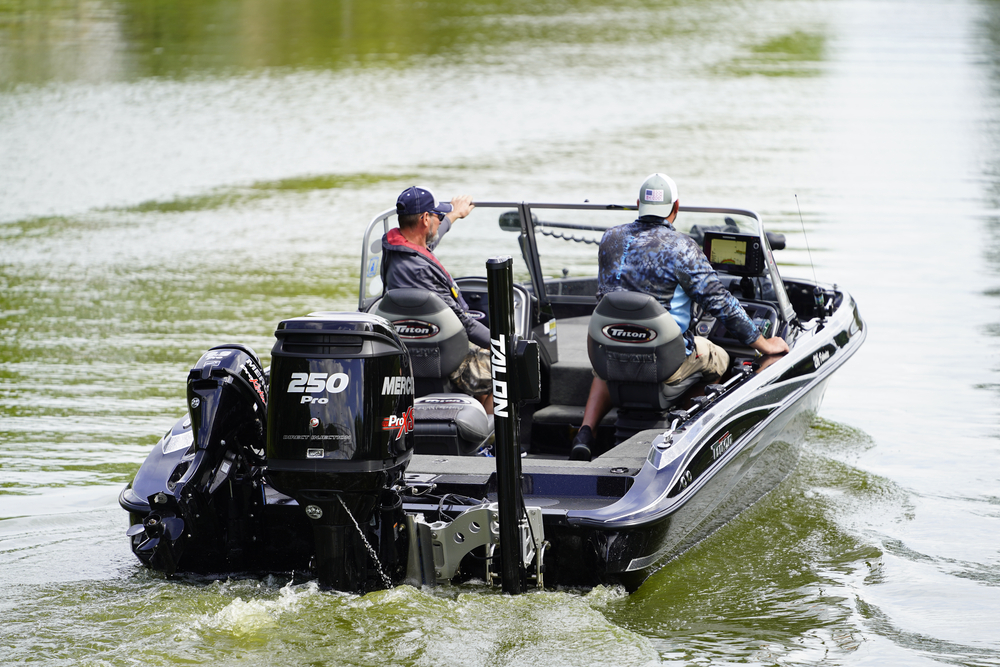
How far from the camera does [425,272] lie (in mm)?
5719

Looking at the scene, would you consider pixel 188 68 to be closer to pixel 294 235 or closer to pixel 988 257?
pixel 294 235

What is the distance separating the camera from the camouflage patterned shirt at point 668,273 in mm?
5605

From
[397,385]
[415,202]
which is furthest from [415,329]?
[397,385]

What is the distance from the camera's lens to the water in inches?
174

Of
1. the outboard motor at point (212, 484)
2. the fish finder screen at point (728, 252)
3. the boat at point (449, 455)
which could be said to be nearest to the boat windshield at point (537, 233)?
the fish finder screen at point (728, 252)

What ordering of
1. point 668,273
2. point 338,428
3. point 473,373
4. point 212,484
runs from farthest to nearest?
point 473,373
point 668,273
point 212,484
point 338,428

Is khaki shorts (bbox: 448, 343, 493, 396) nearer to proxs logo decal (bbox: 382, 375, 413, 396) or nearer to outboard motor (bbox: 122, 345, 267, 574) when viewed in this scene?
outboard motor (bbox: 122, 345, 267, 574)

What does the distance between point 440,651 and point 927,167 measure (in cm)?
1294

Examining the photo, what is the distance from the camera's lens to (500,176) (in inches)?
574

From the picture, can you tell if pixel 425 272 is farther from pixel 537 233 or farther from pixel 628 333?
pixel 537 233

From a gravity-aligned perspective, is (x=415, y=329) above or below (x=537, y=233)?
below

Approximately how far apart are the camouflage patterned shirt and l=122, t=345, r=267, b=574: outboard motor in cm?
180

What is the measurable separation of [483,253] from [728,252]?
4.55 ft

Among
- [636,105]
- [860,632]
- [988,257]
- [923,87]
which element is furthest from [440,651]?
[923,87]
